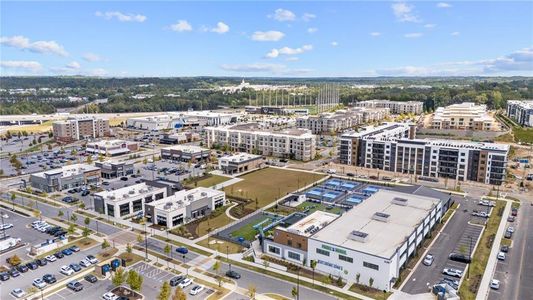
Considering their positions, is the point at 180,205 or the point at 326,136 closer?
the point at 180,205

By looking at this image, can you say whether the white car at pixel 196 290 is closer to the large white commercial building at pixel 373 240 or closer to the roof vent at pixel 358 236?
the large white commercial building at pixel 373 240

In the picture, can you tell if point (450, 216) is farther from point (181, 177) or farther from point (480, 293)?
point (181, 177)

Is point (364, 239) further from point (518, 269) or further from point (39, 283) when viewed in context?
point (39, 283)

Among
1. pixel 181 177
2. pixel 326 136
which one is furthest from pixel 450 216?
pixel 326 136

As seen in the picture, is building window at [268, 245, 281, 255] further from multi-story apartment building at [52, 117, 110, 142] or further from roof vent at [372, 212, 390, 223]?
multi-story apartment building at [52, 117, 110, 142]

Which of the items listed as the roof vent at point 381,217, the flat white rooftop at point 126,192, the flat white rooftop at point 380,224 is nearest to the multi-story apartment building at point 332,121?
the flat white rooftop at point 380,224
